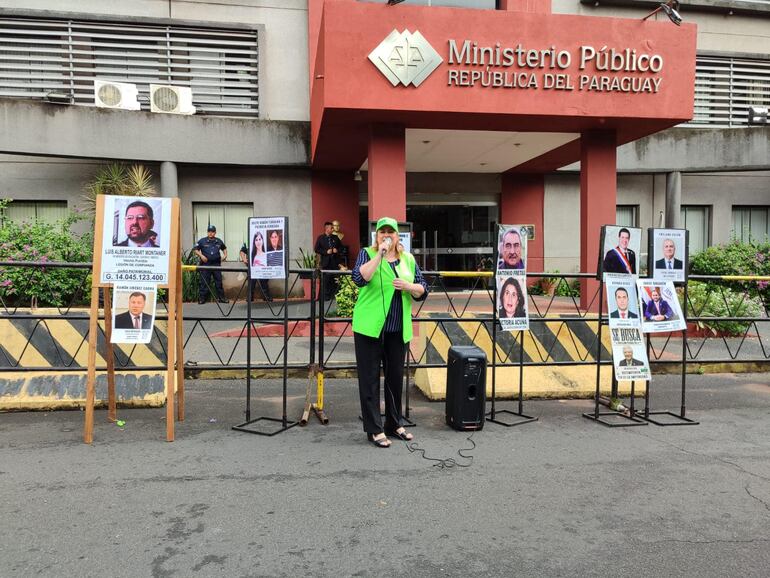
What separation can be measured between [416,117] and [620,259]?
528 centimetres

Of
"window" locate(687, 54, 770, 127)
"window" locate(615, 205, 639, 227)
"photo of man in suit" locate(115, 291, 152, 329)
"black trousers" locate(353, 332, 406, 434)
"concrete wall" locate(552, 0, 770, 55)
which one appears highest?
"concrete wall" locate(552, 0, 770, 55)

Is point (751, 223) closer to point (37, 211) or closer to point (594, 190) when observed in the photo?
point (594, 190)

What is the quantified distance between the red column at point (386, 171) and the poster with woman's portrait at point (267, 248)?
16.0 ft

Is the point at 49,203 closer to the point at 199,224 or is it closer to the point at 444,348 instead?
the point at 199,224

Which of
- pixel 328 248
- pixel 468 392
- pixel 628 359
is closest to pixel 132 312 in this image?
pixel 468 392

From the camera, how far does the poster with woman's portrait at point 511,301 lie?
19.7 ft

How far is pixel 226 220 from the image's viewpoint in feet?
50.4

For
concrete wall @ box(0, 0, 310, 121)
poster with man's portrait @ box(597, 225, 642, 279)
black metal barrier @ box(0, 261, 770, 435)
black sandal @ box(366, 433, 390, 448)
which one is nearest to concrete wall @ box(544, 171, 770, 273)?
black metal barrier @ box(0, 261, 770, 435)

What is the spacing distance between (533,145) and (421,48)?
13.7ft

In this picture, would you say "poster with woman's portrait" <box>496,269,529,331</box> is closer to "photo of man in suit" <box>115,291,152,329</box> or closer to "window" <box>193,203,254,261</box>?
"photo of man in suit" <box>115,291,152,329</box>

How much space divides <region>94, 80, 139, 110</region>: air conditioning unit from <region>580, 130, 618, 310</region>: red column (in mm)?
10622

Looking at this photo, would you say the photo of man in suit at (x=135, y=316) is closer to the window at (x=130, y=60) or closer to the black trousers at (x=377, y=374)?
the black trousers at (x=377, y=374)

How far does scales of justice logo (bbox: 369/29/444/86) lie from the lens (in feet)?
30.9

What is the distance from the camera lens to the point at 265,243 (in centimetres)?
562
